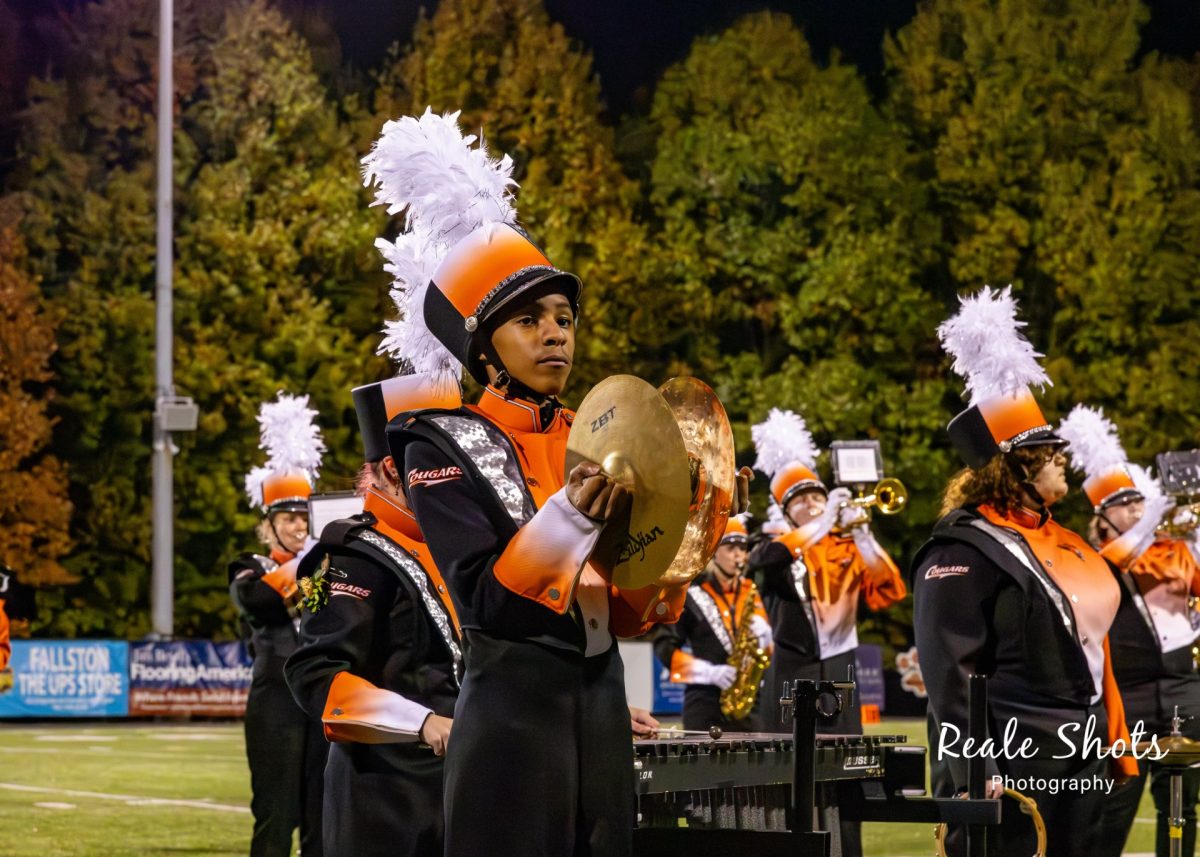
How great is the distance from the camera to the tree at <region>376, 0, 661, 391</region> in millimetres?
35969

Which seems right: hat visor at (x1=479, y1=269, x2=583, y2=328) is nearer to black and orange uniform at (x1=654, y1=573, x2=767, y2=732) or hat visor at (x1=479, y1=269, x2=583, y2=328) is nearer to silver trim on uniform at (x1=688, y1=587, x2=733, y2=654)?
black and orange uniform at (x1=654, y1=573, x2=767, y2=732)

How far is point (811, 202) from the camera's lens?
3603 centimetres

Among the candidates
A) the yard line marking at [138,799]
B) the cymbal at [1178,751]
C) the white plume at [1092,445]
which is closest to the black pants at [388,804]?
the cymbal at [1178,751]

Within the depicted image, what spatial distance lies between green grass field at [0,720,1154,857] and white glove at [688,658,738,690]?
4.71 feet

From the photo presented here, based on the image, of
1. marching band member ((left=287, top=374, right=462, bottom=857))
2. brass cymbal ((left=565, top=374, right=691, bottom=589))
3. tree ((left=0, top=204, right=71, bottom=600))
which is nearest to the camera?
brass cymbal ((left=565, top=374, right=691, bottom=589))

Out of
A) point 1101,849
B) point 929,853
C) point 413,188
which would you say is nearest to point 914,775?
point 1101,849

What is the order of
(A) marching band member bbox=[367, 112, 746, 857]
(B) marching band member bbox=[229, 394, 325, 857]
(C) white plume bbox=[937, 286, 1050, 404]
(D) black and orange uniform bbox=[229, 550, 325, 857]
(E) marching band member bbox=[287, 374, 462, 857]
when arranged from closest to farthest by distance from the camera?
(A) marching band member bbox=[367, 112, 746, 857] → (E) marching band member bbox=[287, 374, 462, 857] → (C) white plume bbox=[937, 286, 1050, 404] → (D) black and orange uniform bbox=[229, 550, 325, 857] → (B) marching band member bbox=[229, 394, 325, 857]

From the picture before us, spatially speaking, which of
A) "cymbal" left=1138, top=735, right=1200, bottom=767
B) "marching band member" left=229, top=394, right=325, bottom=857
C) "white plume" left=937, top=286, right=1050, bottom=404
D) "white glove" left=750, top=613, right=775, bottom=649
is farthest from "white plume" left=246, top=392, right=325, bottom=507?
"cymbal" left=1138, top=735, right=1200, bottom=767

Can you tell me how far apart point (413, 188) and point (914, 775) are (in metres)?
3.23

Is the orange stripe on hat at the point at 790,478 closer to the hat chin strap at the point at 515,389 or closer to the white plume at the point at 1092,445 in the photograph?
the white plume at the point at 1092,445

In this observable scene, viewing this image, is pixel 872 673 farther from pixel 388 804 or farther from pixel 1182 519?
pixel 388 804

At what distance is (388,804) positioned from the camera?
5723 millimetres

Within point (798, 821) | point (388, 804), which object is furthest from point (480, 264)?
point (388, 804)

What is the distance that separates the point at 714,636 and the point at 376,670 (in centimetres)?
840
